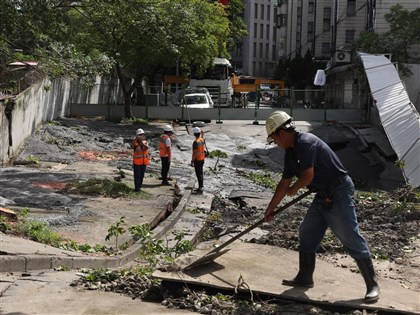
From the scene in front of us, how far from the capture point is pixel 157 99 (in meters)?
39.1

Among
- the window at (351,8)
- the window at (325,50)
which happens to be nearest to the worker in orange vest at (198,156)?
the window at (351,8)

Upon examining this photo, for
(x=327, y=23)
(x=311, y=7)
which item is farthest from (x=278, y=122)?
(x=311, y=7)

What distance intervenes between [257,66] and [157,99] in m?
69.8

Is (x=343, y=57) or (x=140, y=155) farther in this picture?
(x=343, y=57)

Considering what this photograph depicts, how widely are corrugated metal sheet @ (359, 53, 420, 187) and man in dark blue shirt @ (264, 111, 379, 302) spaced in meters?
11.0

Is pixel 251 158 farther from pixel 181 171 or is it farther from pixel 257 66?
pixel 257 66

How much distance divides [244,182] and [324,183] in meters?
12.0

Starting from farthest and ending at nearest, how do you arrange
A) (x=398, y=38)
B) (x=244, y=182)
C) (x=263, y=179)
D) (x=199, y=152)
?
(x=398, y=38) → (x=263, y=179) → (x=244, y=182) → (x=199, y=152)

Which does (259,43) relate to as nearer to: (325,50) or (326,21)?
(326,21)

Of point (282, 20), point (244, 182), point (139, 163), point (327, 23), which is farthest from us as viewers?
point (282, 20)

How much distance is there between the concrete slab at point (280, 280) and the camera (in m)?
5.43

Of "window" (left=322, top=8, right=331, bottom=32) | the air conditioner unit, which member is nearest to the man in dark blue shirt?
the air conditioner unit

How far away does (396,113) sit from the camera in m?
20.1

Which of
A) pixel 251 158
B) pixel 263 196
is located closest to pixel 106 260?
pixel 263 196
